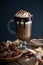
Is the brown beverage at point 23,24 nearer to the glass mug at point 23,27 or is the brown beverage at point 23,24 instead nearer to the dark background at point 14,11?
the glass mug at point 23,27

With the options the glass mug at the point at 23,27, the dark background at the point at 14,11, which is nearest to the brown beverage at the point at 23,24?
the glass mug at the point at 23,27

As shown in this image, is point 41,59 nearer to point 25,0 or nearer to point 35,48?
point 35,48

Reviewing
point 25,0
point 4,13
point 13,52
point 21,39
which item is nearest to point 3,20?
point 4,13

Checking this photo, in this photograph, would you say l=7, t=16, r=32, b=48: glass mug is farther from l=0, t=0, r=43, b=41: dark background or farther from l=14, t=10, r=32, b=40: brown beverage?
→ l=0, t=0, r=43, b=41: dark background

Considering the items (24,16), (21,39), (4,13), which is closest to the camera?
(24,16)

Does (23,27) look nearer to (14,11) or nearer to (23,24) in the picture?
(23,24)

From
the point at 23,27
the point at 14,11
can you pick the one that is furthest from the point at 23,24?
the point at 14,11
